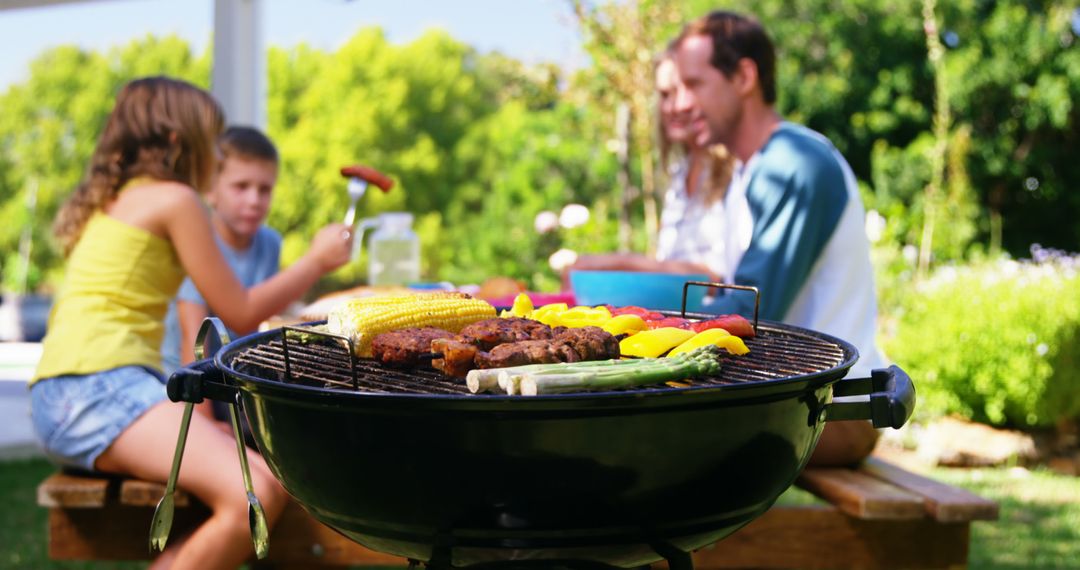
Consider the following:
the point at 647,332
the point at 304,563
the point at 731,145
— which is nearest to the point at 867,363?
the point at 731,145

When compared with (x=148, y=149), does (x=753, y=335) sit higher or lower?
lower

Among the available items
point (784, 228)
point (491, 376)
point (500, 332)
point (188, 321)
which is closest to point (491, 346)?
point (500, 332)

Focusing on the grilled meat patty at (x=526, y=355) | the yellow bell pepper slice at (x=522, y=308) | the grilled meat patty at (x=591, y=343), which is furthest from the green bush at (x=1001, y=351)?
the grilled meat patty at (x=526, y=355)

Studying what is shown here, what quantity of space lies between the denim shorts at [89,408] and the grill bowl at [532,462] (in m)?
1.22

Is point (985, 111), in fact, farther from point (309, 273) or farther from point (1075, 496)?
point (309, 273)

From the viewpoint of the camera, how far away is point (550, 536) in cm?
133

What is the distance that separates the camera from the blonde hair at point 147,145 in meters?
2.99

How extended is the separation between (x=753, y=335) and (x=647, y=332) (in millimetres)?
308

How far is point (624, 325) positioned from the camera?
1834 millimetres

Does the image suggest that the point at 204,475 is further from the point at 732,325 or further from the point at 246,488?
the point at 732,325

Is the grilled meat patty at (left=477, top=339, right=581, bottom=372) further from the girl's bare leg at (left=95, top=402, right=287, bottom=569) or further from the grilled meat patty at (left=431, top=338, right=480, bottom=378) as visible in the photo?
the girl's bare leg at (left=95, top=402, right=287, bottom=569)

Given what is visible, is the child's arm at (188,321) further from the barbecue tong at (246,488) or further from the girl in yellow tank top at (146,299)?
the barbecue tong at (246,488)

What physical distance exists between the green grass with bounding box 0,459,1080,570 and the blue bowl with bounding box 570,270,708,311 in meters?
2.23

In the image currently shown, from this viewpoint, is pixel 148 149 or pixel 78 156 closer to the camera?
pixel 148 149
